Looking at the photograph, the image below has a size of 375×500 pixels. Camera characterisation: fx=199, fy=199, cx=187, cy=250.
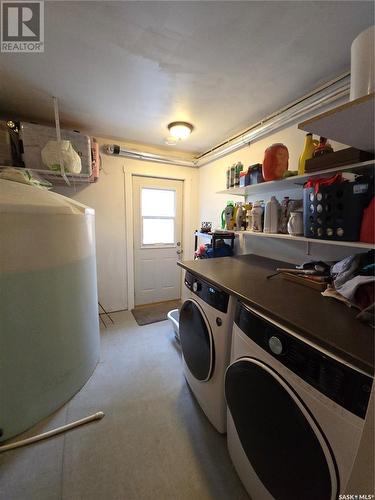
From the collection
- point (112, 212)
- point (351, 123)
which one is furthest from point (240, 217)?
point (112, 212)

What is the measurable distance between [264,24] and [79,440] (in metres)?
2.47

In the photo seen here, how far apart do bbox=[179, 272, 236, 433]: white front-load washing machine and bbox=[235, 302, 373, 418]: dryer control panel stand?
26 cm

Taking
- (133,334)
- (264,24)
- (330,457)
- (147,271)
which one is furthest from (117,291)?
(264,24)

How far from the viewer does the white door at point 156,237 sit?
2822 mm

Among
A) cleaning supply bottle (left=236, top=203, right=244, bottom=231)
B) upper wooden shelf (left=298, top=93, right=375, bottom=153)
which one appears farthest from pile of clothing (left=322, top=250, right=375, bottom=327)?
cleaning supply bottle (left=236, top=203, right=244, bottom=231)

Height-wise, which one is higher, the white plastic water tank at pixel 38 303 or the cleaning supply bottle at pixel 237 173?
the cleaning supply bottle at pixel 237 173

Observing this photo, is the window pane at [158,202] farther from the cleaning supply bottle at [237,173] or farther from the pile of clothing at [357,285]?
the pile of clothing at [357,285]

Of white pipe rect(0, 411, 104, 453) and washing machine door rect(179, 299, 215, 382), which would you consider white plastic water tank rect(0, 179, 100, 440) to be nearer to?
white pipe rect(0, 411, 104, 453)

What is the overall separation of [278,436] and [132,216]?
8.38 feet

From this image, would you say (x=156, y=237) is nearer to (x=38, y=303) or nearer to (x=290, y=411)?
(x=38, y=303)

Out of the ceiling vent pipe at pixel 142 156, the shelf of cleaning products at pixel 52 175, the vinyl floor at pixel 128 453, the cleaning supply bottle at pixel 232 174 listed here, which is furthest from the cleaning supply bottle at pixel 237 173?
the vinyl floor at pixel 128 453

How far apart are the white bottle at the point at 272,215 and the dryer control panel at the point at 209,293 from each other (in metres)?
0.67

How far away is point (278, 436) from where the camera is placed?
702 mm

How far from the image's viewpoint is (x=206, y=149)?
2.74 m
